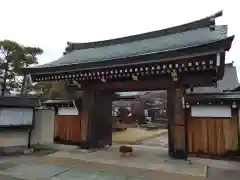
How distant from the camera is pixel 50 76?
854 centimetres

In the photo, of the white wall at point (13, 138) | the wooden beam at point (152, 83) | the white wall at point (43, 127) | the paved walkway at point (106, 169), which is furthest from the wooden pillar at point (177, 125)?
the white wall at point (13, 138)

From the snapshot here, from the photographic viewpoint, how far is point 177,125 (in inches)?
Result: 272

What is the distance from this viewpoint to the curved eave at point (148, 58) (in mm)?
5281

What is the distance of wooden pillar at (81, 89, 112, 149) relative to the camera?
8.52 meters

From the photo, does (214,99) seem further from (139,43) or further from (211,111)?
(139,43)

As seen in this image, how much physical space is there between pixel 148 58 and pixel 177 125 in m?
2.44

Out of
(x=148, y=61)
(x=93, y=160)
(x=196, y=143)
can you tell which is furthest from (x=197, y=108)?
(x=93, y=160)

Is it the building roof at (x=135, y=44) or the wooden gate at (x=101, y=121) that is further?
the wooden gate at (x=101, y=121)

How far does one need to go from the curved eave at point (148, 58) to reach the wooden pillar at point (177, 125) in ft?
4.59

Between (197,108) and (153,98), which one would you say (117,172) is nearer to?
(197,108)

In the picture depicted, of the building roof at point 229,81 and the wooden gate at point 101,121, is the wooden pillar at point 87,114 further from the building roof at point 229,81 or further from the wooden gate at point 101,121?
the building roof at point 229,81

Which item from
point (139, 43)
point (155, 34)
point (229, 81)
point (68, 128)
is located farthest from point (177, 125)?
point (229, 81)

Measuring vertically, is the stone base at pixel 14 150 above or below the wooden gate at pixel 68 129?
below

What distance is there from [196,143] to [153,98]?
2232 centimetres
